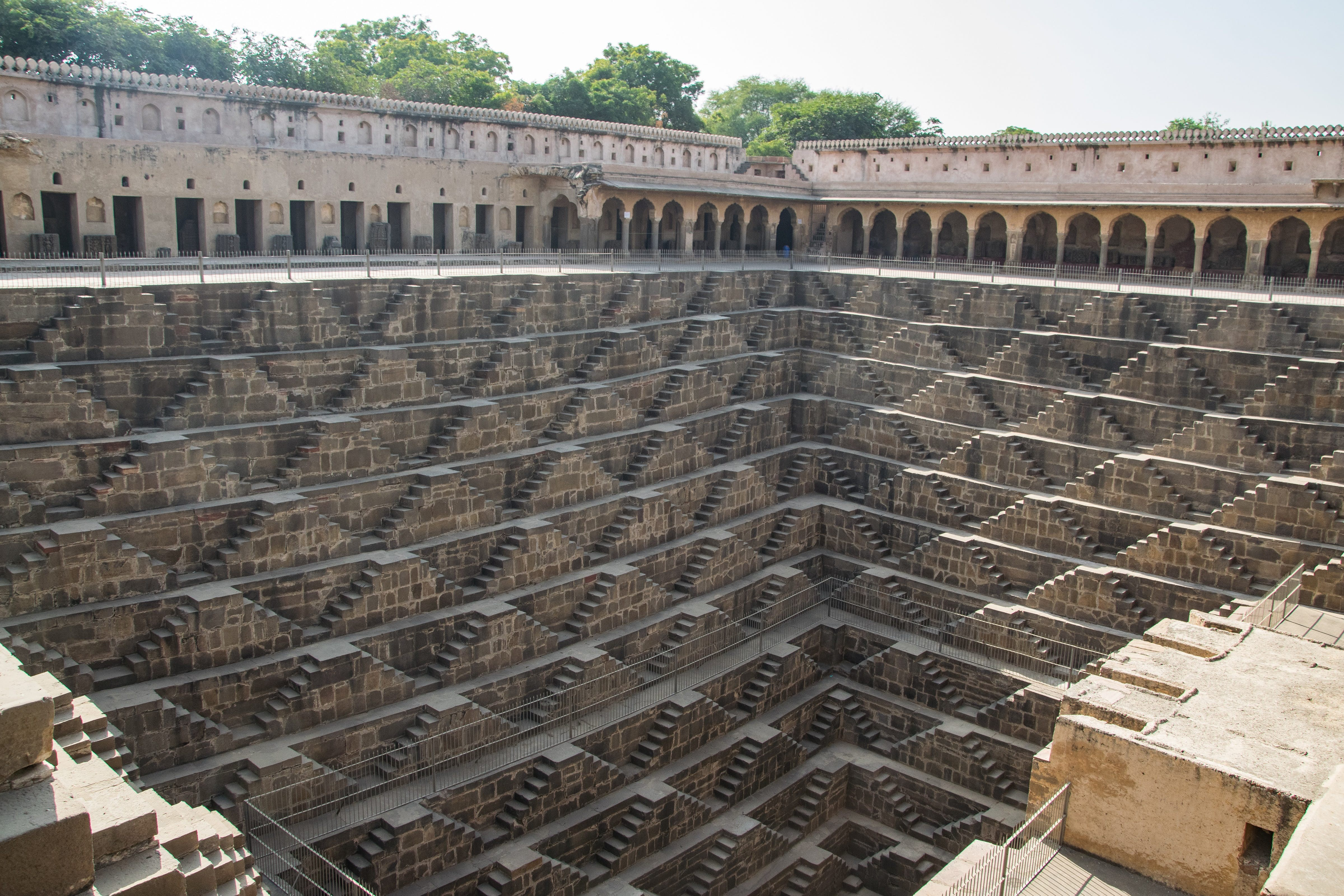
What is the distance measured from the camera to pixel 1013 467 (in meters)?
20.5

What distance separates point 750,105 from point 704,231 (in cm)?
4235

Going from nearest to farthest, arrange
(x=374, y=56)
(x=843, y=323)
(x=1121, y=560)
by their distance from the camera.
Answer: (x=1121, y=560) → (x=843, y=323) → (x=374, y=56)

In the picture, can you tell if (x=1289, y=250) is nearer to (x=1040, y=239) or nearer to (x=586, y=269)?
(x=1040, y=239)

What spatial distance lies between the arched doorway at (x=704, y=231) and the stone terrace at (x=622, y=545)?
10.4 metres

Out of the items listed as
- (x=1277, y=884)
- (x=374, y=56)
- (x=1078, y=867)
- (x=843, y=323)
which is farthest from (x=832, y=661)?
(x=374, y=56)

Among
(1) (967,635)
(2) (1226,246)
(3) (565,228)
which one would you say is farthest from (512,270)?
(2) (1226,246)

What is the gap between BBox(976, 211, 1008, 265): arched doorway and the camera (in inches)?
1319

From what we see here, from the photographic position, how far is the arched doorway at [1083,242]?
31.1 m

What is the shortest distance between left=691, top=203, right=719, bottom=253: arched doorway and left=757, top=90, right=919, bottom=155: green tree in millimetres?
18714

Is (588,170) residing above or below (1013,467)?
above

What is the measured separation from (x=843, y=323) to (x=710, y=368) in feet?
A: 13.6

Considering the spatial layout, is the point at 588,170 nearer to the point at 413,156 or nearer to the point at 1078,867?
the point at 413,156

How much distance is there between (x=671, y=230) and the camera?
33.7 m

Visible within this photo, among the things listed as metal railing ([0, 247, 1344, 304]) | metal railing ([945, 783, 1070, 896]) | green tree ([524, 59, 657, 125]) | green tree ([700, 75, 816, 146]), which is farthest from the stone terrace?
green tree ([700, 75, 816, 146])
